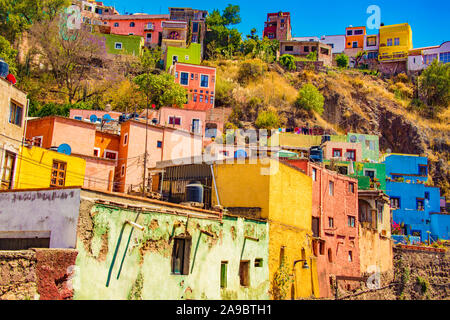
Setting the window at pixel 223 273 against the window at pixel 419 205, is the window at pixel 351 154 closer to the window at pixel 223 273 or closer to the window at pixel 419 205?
the window at pixel 419 205

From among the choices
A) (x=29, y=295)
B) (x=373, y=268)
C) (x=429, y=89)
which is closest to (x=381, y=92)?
(x=429, y=89)

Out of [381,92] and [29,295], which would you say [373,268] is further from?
[381,92]

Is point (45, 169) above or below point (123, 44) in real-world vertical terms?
below

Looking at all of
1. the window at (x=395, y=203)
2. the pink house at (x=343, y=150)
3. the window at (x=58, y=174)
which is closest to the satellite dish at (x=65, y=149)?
the window at (x=58, y=174)

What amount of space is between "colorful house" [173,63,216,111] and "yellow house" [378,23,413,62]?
35.8 m

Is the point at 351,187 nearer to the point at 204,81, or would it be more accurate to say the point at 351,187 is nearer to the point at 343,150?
the point at 343,150

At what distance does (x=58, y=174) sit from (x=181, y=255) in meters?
10.1

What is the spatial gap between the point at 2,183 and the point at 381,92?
59786mm

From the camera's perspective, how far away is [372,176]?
42.7 meters

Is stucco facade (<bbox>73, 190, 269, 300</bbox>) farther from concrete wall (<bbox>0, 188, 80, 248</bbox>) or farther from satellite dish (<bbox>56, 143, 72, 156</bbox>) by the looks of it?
satellite dish (<bbox>56, 143, 72, 156</bbox>)

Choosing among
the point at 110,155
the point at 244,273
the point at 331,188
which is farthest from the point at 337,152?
the point at 244,273

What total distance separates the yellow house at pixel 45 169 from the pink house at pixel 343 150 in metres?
25.3

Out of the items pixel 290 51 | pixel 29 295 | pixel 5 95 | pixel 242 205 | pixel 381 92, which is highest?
pixel 290 51

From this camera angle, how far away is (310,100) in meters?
61.7
